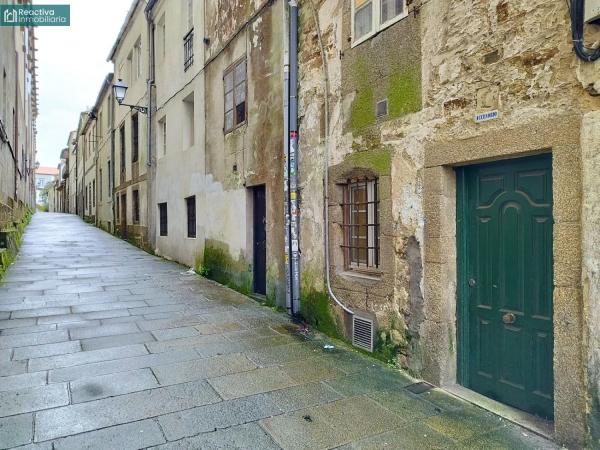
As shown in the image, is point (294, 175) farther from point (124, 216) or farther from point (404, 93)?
point (124, 216)

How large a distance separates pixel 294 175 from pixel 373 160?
1625 millimetres

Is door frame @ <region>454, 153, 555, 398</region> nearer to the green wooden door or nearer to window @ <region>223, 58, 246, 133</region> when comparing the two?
the green wooden door

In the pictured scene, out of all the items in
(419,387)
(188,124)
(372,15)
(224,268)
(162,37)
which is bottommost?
(419,387)

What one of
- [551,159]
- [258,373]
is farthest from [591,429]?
[258,373]

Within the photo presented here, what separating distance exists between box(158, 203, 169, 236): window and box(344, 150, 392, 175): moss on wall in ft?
31.2

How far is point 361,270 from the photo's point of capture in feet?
16.9

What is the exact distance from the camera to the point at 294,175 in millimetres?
6082

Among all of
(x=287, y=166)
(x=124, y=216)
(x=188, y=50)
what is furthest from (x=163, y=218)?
(x=287, y=166)

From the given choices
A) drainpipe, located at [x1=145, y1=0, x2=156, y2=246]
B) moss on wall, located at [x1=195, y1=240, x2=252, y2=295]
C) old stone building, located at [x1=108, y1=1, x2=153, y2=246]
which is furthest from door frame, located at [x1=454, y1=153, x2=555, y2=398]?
old stone building, located at [x1=108, y1=1, x2=153, y2=246]

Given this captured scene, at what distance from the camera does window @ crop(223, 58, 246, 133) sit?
26.7 ft

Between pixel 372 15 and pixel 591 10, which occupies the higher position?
pixel 372 15

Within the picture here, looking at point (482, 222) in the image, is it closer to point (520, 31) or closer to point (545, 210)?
point (545, 210)

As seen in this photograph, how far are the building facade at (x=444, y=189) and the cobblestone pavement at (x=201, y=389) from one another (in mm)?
469

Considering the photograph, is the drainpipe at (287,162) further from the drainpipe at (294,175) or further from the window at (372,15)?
the window at (372,15)
